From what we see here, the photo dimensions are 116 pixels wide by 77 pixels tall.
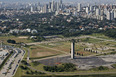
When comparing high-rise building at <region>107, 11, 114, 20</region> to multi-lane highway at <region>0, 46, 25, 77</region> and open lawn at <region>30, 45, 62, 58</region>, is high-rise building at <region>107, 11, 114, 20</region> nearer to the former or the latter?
open lawn at <region>30, 45, 62, 58</region>

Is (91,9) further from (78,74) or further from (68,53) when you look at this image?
(78,74)

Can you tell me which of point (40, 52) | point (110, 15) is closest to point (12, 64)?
point (40, 52)

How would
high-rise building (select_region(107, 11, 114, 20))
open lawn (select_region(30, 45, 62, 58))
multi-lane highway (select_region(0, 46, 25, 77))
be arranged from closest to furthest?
multi-lane highway (select_region(0, 46, 25, 77)), open lawn (select_region(30, 45, 62, 58)), high-rise building (select_region(107, 11, 114, 20))

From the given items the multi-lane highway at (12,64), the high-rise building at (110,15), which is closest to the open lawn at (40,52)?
the multi-lane highway at (12,64)

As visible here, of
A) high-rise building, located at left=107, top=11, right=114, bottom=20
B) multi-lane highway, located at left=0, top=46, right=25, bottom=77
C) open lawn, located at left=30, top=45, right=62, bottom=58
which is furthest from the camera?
high-rise building, located at left=107, top=11, right=114, bottom=20

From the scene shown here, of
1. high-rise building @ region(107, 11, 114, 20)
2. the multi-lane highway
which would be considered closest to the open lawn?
the multi-lane highway

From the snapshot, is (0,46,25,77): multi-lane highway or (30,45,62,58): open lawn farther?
(30,45,62,58): open lawn

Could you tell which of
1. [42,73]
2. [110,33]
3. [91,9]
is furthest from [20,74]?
[91,9]

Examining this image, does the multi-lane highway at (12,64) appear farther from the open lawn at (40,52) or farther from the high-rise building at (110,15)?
the high-rise building at (110,15)
